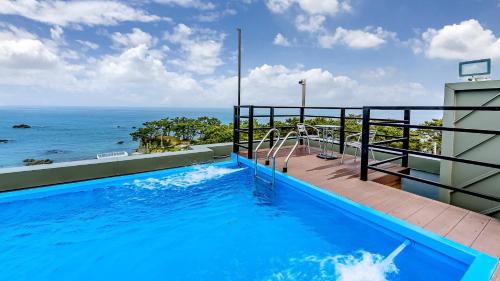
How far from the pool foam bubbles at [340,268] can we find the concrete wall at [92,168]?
3207mm

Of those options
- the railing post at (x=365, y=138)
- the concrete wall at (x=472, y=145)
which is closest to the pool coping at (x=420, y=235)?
the railing post at (x=365, y=138)

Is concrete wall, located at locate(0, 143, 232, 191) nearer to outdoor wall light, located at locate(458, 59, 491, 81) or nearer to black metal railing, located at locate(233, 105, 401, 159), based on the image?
black metal railing, located at locate(233, 105, 401, 159)

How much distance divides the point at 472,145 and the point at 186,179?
3.86 meters

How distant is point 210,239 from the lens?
2.58 metres

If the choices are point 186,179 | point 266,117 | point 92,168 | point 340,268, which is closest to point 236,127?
point 266,117

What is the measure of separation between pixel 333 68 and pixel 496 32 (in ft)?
35.3

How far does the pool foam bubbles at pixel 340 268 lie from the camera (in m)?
2.00

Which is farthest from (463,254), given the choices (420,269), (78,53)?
(78,53)

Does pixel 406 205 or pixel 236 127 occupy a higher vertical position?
pixel 236 127

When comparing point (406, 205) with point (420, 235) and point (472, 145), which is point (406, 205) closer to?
point (420, 235)

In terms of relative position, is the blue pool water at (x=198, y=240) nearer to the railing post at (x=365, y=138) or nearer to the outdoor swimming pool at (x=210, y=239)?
the outdoor swimming pool at (x=210, y=239)

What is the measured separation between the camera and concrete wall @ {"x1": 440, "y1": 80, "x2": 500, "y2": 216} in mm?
2498

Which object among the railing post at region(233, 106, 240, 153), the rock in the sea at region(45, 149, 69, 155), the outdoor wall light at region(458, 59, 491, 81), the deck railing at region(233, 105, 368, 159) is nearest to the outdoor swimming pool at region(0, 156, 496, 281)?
the deck railing at region(233, 105, 368, 159)

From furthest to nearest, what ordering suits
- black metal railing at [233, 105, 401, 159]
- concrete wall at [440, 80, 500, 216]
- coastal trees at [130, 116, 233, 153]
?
coastal trees at [130, 116, 233, 153]
black metal railing at [233, 105, 401, 159]
concrete wall at [440, 80, 500, 216]
